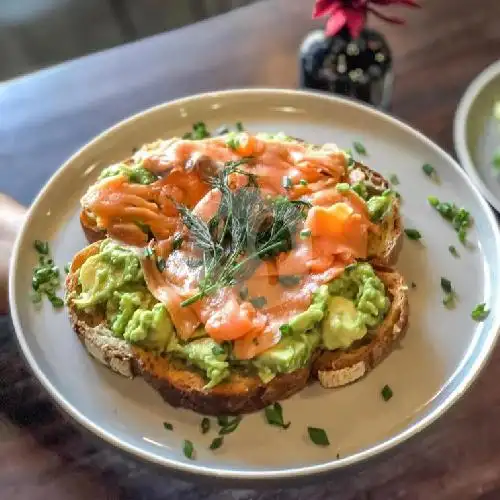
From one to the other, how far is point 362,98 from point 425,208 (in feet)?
1.47

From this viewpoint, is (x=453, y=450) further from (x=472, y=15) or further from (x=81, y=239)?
(x=472, y=15)

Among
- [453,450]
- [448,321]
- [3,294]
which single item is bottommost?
[453,450]

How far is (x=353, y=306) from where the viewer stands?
5.04 feet

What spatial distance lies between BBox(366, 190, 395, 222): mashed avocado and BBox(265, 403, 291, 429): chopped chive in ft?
1.76

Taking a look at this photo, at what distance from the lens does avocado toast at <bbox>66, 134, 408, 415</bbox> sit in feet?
4.89

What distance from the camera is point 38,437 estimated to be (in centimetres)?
157

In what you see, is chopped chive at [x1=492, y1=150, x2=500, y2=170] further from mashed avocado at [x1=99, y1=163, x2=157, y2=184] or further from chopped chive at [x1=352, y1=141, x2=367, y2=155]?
mashed avocado at [x1=99, y1=163, x2=157, y2=184]

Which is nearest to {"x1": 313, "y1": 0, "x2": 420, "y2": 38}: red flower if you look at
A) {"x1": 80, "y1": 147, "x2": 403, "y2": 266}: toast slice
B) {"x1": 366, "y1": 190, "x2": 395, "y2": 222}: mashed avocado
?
{"x1": 80, "y1": 147, "x2": 403, "y2": 266}: toast slice

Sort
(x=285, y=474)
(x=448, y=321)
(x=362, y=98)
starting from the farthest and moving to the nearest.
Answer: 1. (x=362, y=98)
2. (x=448, y=321)
3. (x=285, y=474)

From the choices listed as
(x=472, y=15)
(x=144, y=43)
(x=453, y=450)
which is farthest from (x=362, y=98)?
(x=453, y=450)

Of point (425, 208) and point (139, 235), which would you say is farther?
point (425, 208)

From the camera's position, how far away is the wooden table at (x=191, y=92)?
4.91 feet

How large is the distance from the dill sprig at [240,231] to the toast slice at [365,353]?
28 centimetres

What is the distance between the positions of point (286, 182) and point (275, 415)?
23.6 inches
